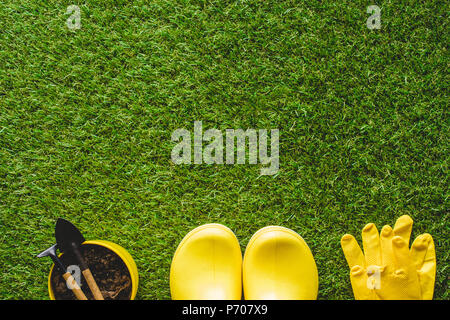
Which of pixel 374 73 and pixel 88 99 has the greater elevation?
pixel 374 73

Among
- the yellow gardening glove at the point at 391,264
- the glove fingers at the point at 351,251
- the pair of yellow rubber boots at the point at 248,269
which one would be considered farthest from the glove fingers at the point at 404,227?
the pair of yellow rubber boots at the point at 248,269

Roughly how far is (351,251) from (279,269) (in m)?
0.33

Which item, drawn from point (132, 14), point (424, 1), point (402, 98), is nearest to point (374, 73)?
point (402, 98)

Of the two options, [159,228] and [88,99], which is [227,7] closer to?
[88,99]

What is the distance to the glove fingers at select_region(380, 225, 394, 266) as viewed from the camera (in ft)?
4.58

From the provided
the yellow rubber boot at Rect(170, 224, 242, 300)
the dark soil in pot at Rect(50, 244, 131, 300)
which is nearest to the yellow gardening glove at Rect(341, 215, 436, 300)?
the yellow rubber boot at Rect(170, 224, 242, 300)

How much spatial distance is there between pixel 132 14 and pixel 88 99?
1.41 feet

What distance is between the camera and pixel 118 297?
1.29 m

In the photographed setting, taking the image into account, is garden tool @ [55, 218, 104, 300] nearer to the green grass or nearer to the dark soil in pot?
the dark soil in pot

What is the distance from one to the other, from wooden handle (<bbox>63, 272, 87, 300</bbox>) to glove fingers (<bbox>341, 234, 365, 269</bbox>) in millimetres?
1059

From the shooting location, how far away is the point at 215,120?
1.46 meters

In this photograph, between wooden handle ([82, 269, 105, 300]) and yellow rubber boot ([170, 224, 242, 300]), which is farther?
yellow rubber boot ([170, 224, 242, 300])

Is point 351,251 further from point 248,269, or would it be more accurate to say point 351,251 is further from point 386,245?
point 248,269

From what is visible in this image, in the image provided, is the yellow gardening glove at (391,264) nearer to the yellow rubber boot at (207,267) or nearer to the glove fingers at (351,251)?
the glove fingers at (351,251)
